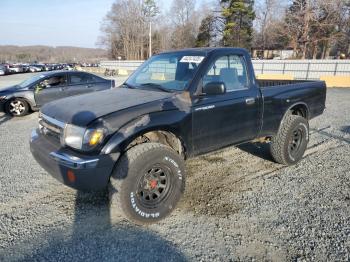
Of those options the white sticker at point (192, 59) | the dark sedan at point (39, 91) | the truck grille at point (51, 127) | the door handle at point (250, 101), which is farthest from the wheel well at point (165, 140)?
the dark sedan at point (39, 91)

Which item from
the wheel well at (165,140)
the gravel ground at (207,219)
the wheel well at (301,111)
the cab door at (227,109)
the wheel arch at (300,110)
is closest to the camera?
the gravel ground at (207,219)

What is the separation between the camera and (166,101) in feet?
11.5

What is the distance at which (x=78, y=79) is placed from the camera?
10273mm

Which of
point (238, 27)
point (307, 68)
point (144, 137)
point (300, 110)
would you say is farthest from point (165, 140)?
point (238, 27)

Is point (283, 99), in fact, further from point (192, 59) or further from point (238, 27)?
point (238, 27)

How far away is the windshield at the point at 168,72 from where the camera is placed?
388 centimetres

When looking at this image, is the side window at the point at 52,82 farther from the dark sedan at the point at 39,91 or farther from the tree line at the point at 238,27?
the tree line at the point at 238,27

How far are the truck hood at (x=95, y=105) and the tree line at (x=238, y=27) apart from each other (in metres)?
41.8

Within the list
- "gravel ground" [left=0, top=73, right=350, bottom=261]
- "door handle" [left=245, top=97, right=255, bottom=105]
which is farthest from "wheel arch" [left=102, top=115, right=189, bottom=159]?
"door handle" [left=245, top=97, right=255, bottom=105]

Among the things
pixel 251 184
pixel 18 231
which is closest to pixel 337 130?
pixel 251 184

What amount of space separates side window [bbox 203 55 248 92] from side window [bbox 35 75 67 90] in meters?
7.34

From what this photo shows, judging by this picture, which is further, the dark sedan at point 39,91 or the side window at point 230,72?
the dark sedan at point 39,91

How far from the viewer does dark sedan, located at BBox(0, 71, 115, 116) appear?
9531mm

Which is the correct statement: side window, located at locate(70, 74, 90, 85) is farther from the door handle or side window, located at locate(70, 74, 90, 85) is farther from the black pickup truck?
the door handle
